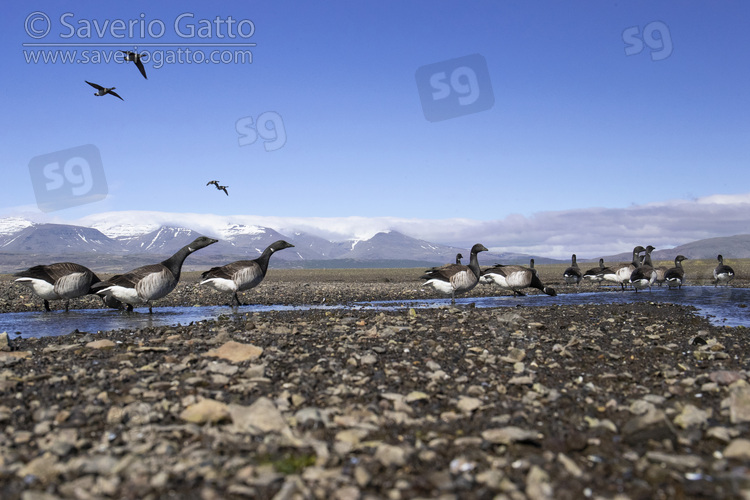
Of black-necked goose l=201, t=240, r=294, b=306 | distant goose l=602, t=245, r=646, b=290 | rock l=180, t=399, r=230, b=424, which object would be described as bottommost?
distant goose l=602, t=245, r=646, b=290

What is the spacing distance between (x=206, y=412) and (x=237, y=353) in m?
3.29

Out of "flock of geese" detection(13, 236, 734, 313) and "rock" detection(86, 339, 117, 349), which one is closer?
"rock" detection(86, 339, 117, 349)

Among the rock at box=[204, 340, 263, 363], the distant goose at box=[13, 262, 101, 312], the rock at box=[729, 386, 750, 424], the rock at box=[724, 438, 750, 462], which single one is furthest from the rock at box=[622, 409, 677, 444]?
the distant goose at box=[13, 262, 101, 312]

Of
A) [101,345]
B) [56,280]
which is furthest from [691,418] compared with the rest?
[56,280]

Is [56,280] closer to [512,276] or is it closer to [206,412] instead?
[206,412]

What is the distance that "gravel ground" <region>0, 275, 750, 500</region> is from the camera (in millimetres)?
5398

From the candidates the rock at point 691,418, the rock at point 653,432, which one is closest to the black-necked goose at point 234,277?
the rock at point 691,418

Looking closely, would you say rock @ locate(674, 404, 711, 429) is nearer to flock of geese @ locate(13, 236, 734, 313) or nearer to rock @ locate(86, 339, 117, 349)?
rock @ locate(86, 339, 117, 349)

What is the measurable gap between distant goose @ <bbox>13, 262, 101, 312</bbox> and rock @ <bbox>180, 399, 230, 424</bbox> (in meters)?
17.5

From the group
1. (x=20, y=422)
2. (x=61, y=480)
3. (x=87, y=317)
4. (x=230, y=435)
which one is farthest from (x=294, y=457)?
(x=87, y=317)

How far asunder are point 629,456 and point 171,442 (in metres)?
5.40

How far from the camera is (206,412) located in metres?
7.16

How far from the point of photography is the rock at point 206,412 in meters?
7.08

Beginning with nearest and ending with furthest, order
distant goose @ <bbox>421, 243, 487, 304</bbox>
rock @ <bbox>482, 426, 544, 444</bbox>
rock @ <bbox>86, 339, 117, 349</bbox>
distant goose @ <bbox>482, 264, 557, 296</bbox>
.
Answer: rock @ <bbox>482, 426, 544, 444</bbox>
rock @ <bbox>86, 339, 117, 349</bbox>
distant goose @ <bbox>421, 243, 487, 304</bbox>
distant goose @ <bbox>482, 264, 557, 296</bbox>
